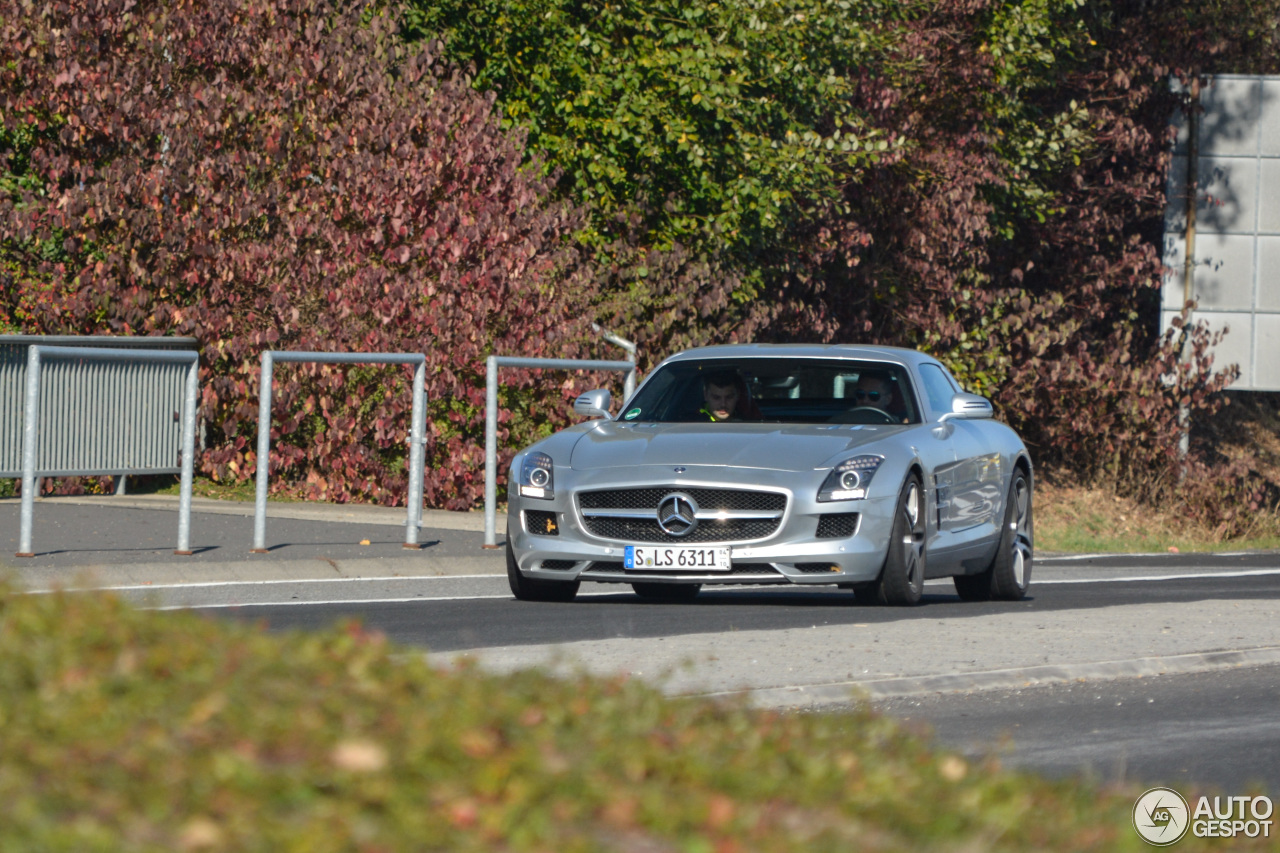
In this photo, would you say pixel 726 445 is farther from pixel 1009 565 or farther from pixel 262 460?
pixel 262 460

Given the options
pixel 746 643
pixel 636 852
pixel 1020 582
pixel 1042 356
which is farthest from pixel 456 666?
pixel 1042 356

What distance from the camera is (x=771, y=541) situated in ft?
36.0

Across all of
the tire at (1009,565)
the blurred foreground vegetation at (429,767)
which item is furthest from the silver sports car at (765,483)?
the blurred foreground vegetation at (429,767)

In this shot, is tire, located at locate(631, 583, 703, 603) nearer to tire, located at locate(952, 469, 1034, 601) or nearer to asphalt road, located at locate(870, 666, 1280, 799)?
tire, located at locate(952, 469, 1034, 601)

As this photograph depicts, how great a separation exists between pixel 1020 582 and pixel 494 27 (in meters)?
11.1

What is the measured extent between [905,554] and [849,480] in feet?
2.02

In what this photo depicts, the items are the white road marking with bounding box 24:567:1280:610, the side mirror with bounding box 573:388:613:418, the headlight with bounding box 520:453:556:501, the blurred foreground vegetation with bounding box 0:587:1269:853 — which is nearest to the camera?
the blurred foreground vegetation with bounding box 0:587:1269:853

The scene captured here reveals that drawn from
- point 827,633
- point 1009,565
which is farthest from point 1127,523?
point 827,633

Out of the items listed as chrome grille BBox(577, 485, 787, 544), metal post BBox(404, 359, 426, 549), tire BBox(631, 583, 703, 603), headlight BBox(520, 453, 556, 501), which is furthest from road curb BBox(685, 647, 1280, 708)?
metal post BBox(404, 359, 426, 549)

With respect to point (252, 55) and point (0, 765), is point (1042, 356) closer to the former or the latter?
point (252, 55)

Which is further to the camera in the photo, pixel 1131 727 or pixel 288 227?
pixel 288 227

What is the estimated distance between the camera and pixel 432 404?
1969 centimetres

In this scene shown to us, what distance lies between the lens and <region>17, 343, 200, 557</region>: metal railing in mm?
12938

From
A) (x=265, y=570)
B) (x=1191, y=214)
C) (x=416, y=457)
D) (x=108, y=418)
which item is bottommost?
A: (x=265, y=570)
